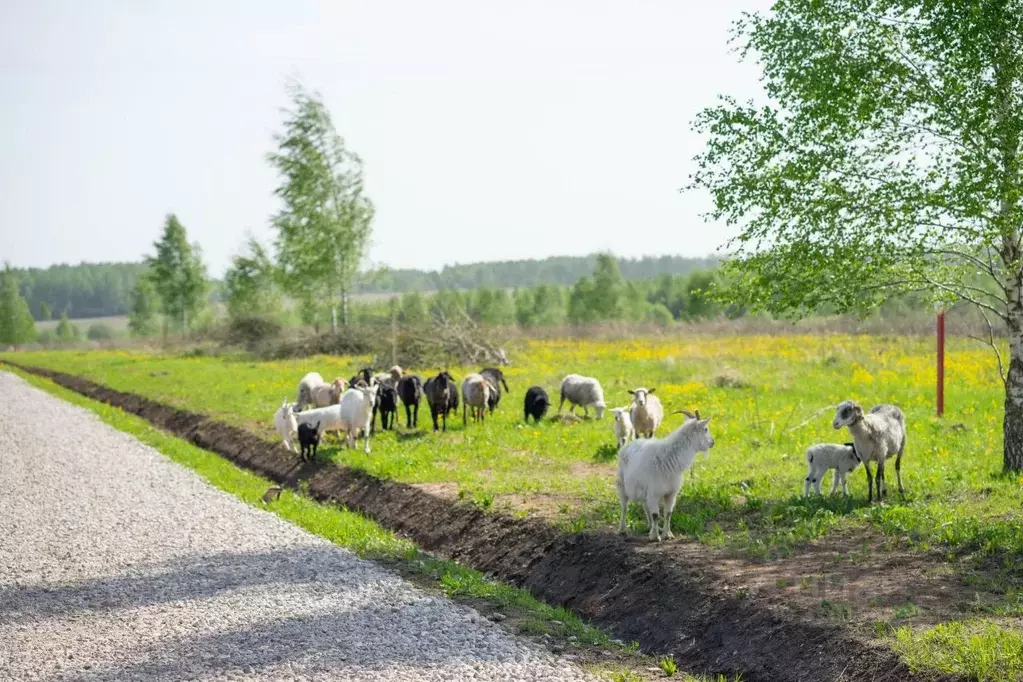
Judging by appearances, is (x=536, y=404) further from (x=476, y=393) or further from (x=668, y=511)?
(x=668, y=511)

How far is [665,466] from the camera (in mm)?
12258

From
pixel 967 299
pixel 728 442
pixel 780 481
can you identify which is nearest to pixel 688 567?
pixel 780 481

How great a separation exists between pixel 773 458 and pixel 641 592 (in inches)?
261

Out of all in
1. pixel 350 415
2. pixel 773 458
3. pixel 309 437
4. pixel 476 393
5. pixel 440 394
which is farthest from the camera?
pixel 476 393

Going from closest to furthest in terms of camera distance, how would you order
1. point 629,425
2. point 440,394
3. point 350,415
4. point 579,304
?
1. point 629,425
2. point 350,415
3. point 440,394
4. point 579,304

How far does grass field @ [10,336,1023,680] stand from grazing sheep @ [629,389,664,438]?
713 mm

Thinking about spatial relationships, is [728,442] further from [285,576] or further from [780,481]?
[285,576]

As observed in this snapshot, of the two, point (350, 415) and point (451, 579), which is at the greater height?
point (350, 415)

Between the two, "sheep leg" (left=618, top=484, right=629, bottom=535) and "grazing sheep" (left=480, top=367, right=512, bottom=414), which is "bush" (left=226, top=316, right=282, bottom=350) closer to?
"grazing sheep" (left=480, top=367, right=512, bottom=414)

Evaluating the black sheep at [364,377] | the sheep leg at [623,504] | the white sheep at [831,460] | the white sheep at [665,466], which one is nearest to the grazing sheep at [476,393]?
the black sheep at [364,377]

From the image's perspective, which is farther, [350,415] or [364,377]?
[364,377]

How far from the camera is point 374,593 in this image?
1173 centimetres

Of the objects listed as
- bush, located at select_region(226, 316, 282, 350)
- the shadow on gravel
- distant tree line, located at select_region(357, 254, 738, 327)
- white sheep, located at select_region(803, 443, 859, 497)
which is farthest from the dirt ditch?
bush, located at select_region(226, 316, 282, 350)

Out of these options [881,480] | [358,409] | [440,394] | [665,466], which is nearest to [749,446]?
[881,480]
